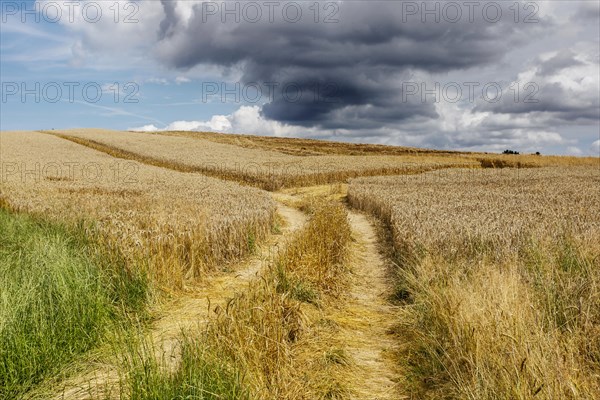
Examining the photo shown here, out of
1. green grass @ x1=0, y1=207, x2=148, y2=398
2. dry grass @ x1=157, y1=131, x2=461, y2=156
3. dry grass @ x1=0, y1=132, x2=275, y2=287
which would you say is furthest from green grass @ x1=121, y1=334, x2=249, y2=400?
dry grass @ x1=157, y1=131, x2=461, y2=156

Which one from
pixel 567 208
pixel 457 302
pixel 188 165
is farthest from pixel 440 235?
pixel 188 165

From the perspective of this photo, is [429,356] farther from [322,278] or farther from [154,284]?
[154,284]

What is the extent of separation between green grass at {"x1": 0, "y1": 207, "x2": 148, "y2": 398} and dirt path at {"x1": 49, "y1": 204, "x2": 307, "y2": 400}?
16.2 inches

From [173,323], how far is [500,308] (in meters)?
4.77

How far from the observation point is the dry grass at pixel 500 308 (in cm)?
389

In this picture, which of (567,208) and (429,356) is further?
(567,208)

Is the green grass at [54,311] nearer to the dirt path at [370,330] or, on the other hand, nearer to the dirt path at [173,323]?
the dirt path at [173,323]

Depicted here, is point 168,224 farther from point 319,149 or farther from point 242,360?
point 319,149

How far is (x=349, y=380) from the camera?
16.5ft

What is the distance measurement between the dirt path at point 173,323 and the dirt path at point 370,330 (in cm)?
178

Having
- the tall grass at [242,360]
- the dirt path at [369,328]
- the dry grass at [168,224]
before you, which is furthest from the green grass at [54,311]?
the dirt path at [369,328]

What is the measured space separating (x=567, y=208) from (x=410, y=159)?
36664 millimetres

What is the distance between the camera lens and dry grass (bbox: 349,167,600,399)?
12.8ft

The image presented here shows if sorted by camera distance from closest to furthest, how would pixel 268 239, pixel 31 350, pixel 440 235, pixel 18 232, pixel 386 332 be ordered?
pixel 31 350, pixel 386 332, pixel 440 235, pixel 18 232, pixel 268 239
